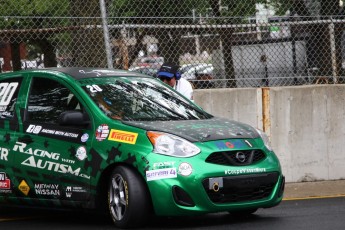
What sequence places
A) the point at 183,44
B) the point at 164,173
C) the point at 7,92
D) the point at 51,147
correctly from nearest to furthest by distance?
the point at 164,173 < the point at 51,147 < the point at 7,92 < the point at 183,44

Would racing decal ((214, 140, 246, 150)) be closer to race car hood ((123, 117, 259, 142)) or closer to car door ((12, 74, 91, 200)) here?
race car hood ((123, 117, 259, 142))

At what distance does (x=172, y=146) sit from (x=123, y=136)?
478 millimetres

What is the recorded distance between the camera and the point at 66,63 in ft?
41.9

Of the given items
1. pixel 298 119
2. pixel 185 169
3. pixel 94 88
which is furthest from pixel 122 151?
pixel 298 119

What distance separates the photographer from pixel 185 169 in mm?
7906

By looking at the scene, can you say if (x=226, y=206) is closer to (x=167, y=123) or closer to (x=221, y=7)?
(x=167, y=123)

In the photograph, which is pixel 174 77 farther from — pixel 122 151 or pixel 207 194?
pixel 207 194

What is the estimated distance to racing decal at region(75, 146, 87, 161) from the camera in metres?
8.39

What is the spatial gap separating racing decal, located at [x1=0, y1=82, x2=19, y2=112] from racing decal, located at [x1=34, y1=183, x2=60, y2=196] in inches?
39.7

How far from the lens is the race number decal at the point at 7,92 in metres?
9.36

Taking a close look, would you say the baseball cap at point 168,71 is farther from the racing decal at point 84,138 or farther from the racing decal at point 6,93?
the racing decal at point 84,138

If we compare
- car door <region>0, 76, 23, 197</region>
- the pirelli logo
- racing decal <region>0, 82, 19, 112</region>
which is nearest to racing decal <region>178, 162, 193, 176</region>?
the pirelli logo

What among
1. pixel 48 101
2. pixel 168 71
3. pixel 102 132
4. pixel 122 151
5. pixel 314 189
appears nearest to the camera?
pixel 122 151

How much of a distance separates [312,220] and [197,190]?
1349 mm
